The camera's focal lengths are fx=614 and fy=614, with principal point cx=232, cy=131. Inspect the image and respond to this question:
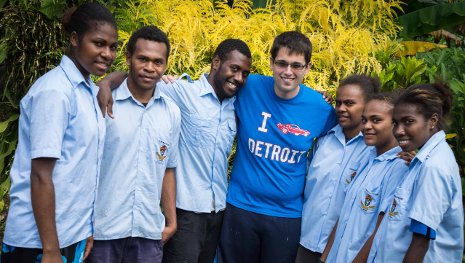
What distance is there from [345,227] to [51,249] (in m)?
1.83

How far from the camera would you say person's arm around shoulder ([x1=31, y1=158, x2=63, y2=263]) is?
2.89 meters

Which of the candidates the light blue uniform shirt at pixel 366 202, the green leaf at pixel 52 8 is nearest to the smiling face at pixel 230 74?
the light blue uniform shirt at pixel 366 202

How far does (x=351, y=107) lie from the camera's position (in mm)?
4254

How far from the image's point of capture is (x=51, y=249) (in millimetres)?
2930

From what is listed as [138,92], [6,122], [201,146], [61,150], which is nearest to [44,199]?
[61,150]

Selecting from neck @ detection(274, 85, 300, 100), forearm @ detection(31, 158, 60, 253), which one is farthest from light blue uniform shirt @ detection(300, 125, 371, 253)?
forearm @ detection(31, 158, 60, 253)

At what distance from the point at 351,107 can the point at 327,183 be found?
1.81 feet

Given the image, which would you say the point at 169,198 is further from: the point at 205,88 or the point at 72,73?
the point at 72,73

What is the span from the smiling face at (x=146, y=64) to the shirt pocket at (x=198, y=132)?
50cm

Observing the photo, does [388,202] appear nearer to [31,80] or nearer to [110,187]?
[110,187]

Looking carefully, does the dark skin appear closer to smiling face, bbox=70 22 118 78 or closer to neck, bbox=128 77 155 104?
smiling face, bbox=70 22 118 78

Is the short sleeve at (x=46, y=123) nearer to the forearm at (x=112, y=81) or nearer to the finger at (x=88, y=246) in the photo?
the finger at (x=88, y=246)

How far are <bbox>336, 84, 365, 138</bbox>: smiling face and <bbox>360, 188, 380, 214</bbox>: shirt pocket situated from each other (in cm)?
65

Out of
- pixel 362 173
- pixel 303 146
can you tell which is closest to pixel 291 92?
pixel 303 146
